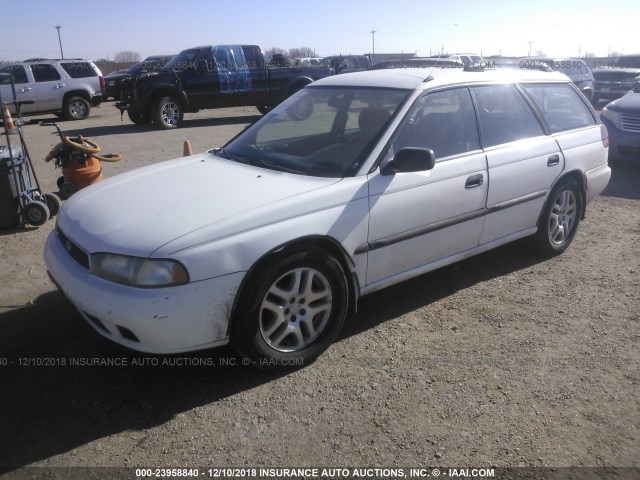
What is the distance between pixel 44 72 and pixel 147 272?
16.2 m

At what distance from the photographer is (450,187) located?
12.4 feet

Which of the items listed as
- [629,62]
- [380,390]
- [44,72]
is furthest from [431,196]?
[629,62]

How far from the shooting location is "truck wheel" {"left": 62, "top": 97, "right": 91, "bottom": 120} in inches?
664

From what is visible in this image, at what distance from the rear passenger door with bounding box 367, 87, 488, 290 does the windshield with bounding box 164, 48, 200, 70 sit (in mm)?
11961

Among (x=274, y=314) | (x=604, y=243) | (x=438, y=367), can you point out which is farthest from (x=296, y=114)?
(x=604, y=243)

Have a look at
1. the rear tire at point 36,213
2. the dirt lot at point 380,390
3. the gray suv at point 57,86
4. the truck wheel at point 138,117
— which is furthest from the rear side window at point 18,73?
the dirt lot at point 380,390

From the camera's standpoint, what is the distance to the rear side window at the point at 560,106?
4723 millimetres

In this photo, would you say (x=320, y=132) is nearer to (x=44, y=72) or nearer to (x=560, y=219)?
(x=560, y=219)

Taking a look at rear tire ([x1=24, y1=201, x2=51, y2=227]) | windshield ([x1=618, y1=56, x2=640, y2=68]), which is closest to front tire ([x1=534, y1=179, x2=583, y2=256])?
rear tire ([x1=24, y1=201, x2=51, y2=227])

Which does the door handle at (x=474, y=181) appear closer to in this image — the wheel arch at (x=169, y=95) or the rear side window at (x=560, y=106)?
the rear side window at (x=560, y=106)

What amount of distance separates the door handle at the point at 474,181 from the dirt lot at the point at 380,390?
35.1 inches

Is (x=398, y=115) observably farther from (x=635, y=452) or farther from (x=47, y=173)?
(x=47, y=173)

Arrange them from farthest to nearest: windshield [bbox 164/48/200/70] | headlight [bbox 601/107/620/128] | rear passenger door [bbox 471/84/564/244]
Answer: windshield [bbox 164/48/200/70]
headlight [bbox 601/107/620/128]
rear passenger door [bbox 471/84/564/244]

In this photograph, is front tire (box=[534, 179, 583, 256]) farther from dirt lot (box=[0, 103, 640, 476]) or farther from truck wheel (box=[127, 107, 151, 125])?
truck wheel (box=[127, 107, 151, 125])
